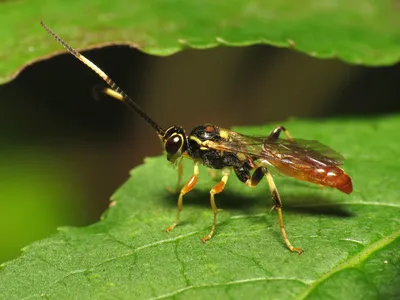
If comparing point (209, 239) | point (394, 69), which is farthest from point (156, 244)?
point (394, 69)

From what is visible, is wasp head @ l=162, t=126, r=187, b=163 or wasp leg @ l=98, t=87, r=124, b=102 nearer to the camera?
wasp head @ l=162, t=126, r=187, b=163

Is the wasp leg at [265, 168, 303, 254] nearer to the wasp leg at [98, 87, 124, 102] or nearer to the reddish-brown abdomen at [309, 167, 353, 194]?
the reddish-brown abdomen at [309, 167, 353, 194]

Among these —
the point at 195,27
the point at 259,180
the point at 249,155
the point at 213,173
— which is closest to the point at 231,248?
the point at 259,180

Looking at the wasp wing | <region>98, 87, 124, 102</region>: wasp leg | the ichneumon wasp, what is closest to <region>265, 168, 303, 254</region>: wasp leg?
the ichneumon wasp

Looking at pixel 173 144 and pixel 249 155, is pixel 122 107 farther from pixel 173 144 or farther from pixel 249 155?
pixel 249 155

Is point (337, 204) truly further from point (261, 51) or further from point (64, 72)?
point (64, 72)
